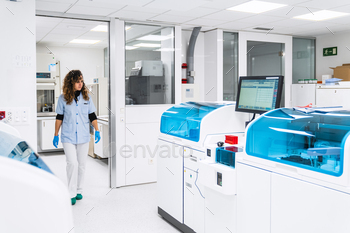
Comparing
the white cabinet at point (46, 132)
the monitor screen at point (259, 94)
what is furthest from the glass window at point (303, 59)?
the white cabinet at point (46, 132)

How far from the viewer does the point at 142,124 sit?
4.36 metres

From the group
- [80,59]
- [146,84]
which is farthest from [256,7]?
[80,59]

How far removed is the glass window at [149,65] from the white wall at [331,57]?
2.82 meters

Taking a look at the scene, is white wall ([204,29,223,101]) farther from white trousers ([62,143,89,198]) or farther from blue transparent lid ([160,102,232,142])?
white trousers ([62,143,89,198])

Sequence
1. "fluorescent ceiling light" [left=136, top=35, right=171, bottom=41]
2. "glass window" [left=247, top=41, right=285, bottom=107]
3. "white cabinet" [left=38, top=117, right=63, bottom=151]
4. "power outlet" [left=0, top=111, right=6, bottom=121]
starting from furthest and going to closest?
"white cabinet" [left=38, top=117, right=63, bottom=151]
"glass window" [left=247, top=41, right=285, bottom=107]
"fluorescent ceiling light" [left=136, top=35, right=171, bottom=41]
"power outlet" [left=0, top=111, right=6, bottom=121]

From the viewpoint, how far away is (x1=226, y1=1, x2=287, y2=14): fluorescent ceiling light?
143 inches

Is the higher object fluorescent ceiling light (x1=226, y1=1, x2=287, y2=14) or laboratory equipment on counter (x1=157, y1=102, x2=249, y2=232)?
fluorescent ceiling light (x1=226, y1=1, x2=287, y2=14)

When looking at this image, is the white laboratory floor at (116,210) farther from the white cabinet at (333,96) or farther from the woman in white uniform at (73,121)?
the white cabinet at (333,96)

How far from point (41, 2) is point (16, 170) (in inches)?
141

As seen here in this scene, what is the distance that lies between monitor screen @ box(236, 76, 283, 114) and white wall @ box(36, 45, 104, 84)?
4.79 m

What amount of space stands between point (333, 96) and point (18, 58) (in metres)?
4.27

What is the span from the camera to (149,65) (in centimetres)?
439

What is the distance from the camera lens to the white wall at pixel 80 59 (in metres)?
6.96

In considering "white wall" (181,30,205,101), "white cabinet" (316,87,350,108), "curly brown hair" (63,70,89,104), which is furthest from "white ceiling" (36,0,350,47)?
"white cabinet" (316,87,350,108)
